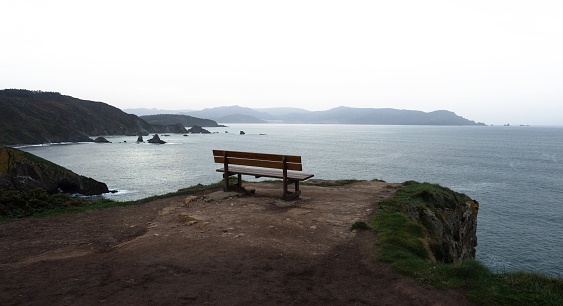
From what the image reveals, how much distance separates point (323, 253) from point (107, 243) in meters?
5.53

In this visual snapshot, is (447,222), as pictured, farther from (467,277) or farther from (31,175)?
(31,175)

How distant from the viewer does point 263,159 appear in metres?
12.2

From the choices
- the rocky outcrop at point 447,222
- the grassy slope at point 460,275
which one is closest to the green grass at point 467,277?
the grassy slope at point 460,275

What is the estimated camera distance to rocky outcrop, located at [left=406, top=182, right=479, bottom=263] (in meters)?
9.78

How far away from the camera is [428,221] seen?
11.3 m

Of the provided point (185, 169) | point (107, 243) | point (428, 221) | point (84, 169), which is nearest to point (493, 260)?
point (428, 221)

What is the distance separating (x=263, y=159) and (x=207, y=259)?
5.79 m

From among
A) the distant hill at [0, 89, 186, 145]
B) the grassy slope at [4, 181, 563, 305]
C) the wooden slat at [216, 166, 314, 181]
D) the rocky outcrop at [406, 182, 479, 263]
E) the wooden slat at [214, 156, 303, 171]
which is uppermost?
the distant hill at [0, 89, 186, 145]

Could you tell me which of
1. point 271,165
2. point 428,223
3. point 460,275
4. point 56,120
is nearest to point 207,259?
point 460,275

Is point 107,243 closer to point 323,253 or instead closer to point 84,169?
point 323,253

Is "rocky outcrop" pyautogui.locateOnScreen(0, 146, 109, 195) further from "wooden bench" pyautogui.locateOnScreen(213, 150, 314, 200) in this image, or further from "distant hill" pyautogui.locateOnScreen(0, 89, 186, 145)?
"distant hill" pyautogui.locateOnScreen(0, 89, 186, 145)

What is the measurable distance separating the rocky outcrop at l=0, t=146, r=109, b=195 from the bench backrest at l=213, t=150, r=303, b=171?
1632cm

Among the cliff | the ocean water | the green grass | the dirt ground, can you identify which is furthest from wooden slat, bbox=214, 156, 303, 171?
the ocean water

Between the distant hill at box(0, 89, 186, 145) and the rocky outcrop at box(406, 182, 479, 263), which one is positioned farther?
the distant hill at box(0, 89, 186, 145)
